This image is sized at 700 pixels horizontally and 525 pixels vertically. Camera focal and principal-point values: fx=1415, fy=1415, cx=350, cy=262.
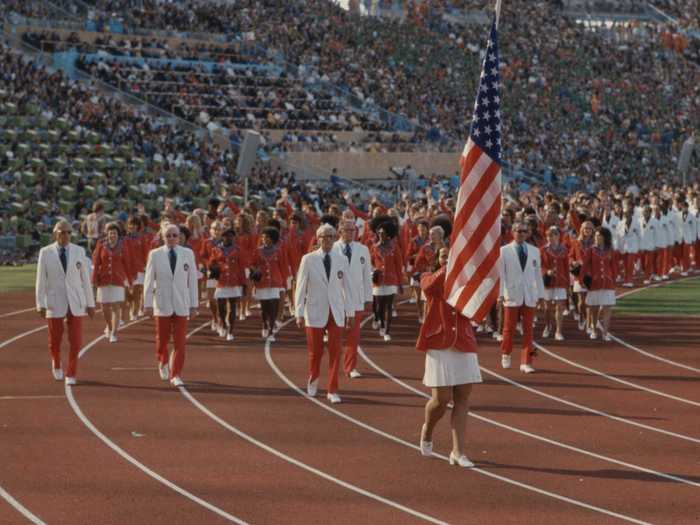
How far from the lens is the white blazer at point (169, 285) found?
55.2ft

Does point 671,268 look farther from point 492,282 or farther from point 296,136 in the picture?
point 492,282

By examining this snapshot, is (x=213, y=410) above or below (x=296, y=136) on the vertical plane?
below

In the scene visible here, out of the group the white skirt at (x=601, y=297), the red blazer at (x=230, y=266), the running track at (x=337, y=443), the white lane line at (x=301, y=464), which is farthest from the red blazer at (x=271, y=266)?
the white lane line at (x=301, y=464)

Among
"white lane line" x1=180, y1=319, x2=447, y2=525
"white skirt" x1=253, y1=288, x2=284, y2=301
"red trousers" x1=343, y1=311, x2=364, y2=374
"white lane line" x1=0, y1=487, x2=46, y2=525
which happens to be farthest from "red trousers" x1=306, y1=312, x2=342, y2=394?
"white skirt" x1=253, y1=288, x2=284, y2=301

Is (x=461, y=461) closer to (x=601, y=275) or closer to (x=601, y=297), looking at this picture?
(x=601, y=275)

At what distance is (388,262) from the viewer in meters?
22.1

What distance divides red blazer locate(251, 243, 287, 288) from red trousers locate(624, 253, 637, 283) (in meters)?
12.3

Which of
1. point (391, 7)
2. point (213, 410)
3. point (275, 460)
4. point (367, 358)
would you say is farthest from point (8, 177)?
point (391, 7)

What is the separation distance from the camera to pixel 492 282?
1216cm

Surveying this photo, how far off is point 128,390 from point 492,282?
6.24 metres

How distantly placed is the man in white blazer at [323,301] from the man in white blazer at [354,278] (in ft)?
1.04

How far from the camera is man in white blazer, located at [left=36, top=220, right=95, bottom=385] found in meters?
16.8

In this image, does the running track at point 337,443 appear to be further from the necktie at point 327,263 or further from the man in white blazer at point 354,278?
the necktie at point 327,263

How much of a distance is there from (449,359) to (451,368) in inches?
3.3
